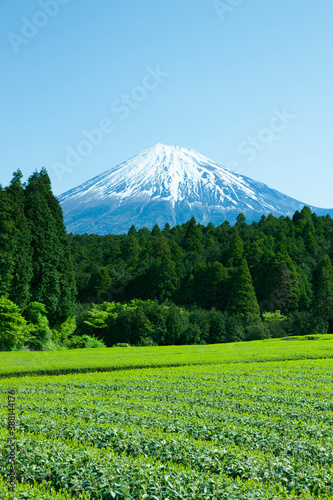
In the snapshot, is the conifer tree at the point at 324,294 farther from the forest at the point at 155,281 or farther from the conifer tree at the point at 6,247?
the conifer tree at the point at 6,247

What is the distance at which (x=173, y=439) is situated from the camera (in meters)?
8.70

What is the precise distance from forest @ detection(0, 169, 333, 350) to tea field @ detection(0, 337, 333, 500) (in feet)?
69.9

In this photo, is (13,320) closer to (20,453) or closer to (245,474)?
(20,453)

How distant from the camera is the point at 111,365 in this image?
78.5ft

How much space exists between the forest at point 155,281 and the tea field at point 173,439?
21.3 meters

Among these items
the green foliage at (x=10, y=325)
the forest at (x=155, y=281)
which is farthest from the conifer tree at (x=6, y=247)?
the green foliage at (x=10, y=325)

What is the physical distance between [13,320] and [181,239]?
54540mm

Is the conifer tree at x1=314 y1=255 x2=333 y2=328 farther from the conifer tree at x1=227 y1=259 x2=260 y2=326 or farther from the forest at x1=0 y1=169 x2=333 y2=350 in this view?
the conifer tree at x1=227 y1=259 x2=260 y2=326

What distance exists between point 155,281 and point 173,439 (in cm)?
6009

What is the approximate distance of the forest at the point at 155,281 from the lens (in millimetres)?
38531

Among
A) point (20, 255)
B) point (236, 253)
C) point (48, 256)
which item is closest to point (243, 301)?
point (236, 253)

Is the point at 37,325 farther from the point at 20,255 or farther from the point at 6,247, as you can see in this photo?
the point at 6,247

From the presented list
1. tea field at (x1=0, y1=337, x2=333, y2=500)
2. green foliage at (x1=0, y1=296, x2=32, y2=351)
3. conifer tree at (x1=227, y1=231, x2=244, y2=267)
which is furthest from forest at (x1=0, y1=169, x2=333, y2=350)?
tea field at (x1=0, y1=337, x2=333, y2=500)

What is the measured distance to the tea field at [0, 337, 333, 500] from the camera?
22.2 ft
